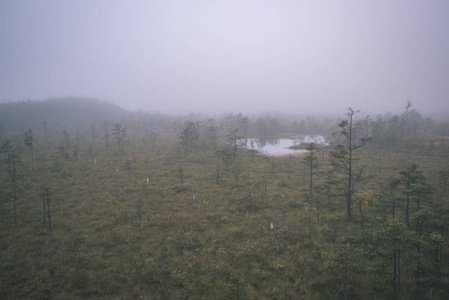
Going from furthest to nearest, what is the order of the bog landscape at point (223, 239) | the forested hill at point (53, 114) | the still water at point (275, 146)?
the forested hill at point (53, 114)
the still water at point (275, 146)
the bog landscape at point (223, 239)

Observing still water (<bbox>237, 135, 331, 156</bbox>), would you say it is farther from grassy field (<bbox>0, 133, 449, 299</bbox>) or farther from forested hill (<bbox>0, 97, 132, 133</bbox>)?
forested hill (<bbox>0, 97, 132, 133</bbox>)

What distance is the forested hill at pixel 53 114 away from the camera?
8888 centimetres

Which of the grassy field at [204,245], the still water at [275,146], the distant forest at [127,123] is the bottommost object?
the grassy field at [204,245]

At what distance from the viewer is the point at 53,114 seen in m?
101

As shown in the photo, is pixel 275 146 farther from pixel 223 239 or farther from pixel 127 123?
pixel 127 123

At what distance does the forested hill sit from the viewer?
3499 inches

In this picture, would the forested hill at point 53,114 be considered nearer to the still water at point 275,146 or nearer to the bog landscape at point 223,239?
the still water at point 275,146

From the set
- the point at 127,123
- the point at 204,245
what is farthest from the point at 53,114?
the point at 204,245

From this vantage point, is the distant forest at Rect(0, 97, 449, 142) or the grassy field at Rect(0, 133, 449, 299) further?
the distant forest at Rect(0, 97, 449, 142)

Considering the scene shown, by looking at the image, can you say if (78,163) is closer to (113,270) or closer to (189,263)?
(113,270)

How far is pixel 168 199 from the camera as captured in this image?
16.8 metres

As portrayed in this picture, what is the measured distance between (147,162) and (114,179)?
879 cm

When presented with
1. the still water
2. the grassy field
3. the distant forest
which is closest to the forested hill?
the distant forest

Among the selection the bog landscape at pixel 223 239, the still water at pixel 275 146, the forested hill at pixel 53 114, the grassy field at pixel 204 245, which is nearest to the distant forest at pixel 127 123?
the forested hill at pixel 53 114
